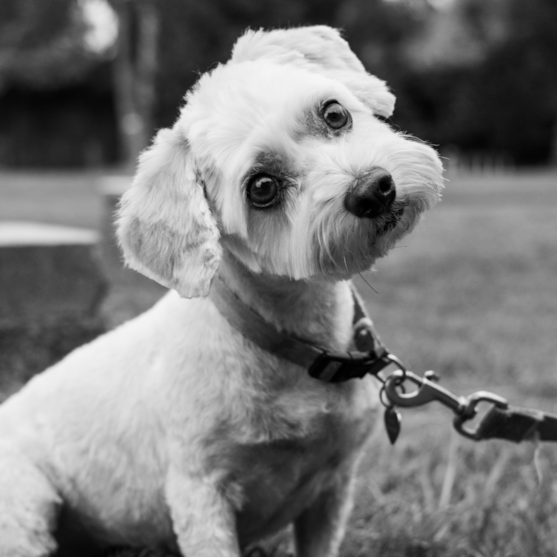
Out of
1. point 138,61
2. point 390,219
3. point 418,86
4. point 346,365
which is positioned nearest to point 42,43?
point 138,61

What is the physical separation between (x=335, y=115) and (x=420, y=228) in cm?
42

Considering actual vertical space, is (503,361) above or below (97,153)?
above

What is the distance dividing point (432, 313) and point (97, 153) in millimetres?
27770

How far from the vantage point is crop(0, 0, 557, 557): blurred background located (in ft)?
10.8

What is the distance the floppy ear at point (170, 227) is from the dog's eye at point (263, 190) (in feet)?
0.43

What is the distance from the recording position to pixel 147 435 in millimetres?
2445

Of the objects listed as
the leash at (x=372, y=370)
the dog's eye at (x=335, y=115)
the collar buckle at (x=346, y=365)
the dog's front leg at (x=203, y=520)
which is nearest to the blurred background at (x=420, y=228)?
the leash at (x=372, y=370)

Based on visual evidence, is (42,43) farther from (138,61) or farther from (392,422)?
(392,422)

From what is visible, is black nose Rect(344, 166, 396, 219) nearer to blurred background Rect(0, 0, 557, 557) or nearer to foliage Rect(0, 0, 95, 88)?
blurred background Rect(0, 0, 557, 557)

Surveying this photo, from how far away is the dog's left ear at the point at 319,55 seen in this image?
7.88 ft

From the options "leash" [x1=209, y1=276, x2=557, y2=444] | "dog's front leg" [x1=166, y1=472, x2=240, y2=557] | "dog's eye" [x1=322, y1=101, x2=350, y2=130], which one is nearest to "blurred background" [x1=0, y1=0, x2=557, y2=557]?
"leash" [x1=209, y1=276, x2=557, y2=444]

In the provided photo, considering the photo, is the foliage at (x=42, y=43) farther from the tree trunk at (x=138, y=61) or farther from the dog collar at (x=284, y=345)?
the dog collar at (x=284, y=345)

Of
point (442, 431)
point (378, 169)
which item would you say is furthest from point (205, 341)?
point (442, 431)

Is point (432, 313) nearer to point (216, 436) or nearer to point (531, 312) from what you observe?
point (531, 312)
